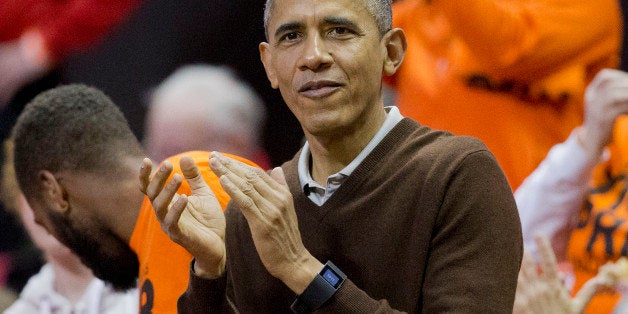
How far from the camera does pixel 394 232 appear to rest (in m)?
1.39

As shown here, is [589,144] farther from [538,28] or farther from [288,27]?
[288,27]

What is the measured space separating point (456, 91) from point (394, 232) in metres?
1.17

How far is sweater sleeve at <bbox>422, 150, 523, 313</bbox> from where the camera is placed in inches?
51.0

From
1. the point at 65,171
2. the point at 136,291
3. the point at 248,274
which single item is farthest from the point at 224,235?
the point at 136,291

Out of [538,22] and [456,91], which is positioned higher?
[538,22]

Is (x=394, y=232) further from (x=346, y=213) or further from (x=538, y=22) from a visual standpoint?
(x=538, y=22)

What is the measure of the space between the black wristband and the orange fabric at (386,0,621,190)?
1134 millimetres

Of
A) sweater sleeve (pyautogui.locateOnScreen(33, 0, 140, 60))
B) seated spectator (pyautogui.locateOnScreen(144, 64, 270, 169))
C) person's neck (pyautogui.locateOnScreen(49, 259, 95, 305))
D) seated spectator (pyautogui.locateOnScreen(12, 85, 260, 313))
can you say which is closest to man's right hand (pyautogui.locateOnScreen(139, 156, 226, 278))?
seated spectator (pyautogui.locateOnScreen(12, 85, 260, 313))

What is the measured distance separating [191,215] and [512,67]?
3.49 feet

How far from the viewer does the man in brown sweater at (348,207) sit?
1314 mm

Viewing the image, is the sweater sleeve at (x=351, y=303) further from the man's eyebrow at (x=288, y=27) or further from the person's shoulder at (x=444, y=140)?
the man's eyebrow at (x=288, y=27)

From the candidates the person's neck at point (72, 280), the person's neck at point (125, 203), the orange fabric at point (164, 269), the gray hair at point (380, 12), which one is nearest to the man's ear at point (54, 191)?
the person's neck at point (125, 203)

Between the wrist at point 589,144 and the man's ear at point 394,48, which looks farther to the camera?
the wrist at point 589,144

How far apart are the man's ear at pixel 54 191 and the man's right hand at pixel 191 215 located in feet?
→ 2.14
